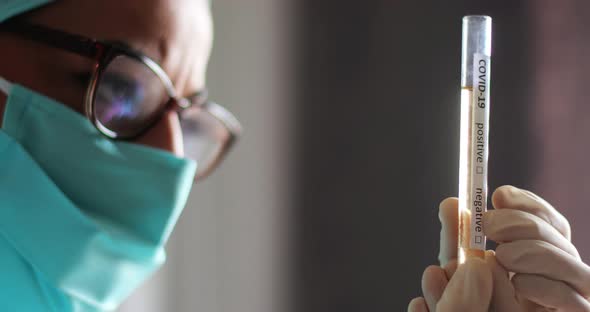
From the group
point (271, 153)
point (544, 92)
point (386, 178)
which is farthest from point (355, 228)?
point (544, 92)

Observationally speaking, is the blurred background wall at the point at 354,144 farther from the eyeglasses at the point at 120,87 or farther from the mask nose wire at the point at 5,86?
the mask nose wire at the point at 5,86

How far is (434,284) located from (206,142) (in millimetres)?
664

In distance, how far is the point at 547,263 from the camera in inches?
28.6

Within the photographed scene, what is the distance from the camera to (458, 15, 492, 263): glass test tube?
718 mm

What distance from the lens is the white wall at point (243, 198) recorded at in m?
1.81

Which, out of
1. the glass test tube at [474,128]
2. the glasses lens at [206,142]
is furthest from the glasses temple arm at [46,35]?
the glass test tube at [474,128]

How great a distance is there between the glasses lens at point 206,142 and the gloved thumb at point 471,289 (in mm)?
657

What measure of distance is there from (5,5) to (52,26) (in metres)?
0.07

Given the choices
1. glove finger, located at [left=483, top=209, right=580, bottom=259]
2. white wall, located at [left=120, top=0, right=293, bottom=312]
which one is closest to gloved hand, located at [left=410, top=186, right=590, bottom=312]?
glove finger, located at [left=483, top=209, right=580, bottom=259]

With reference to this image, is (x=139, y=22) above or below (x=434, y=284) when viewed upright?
above

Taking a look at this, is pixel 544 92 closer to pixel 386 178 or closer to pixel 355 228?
pixel 386 178

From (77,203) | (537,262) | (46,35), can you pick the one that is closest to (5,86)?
(46,35)

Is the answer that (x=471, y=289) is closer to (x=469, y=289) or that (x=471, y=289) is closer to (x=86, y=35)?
(x=469, y=289)

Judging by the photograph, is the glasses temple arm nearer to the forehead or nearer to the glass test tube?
the forehead
